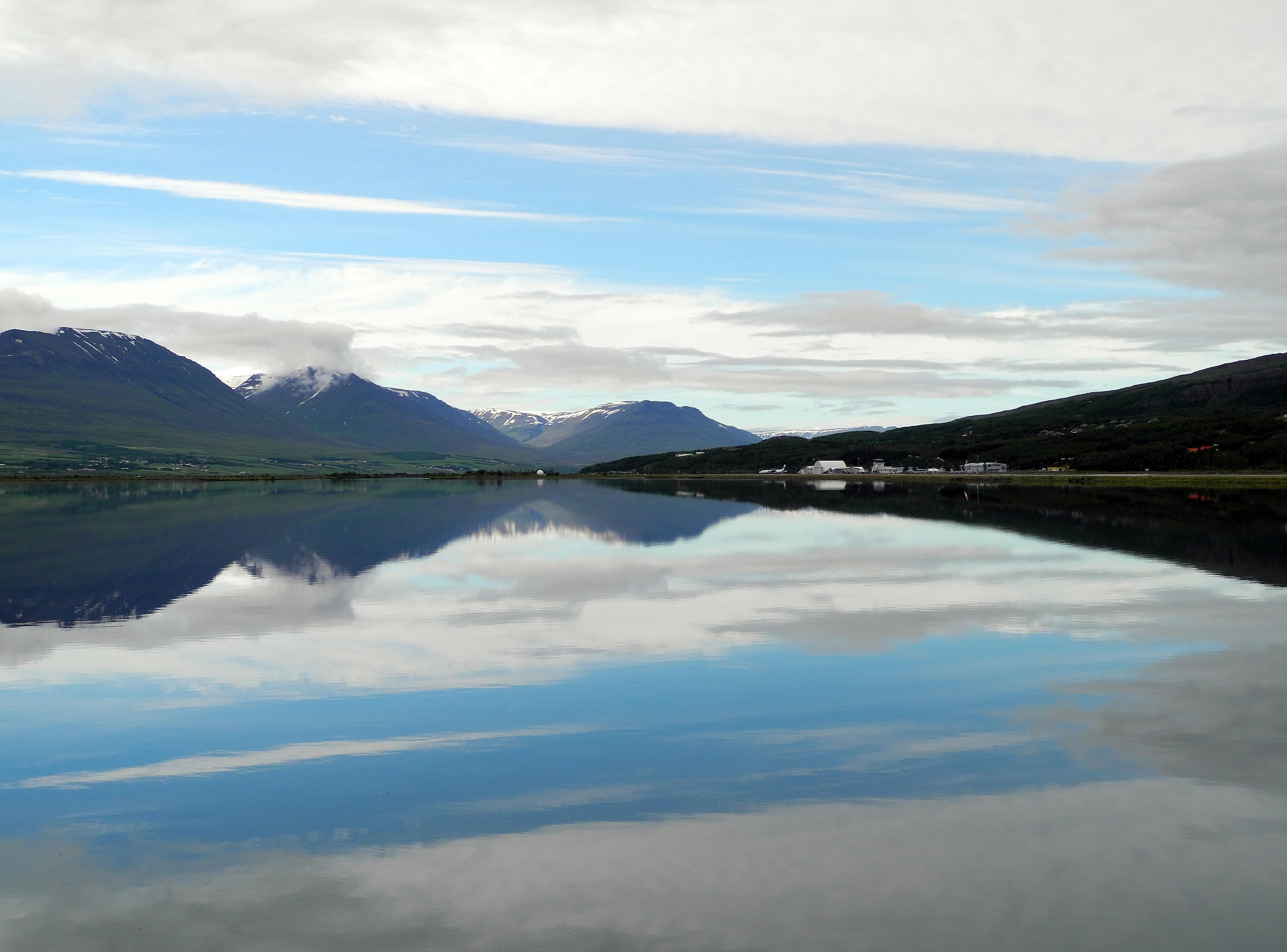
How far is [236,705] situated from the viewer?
1612 centimetres

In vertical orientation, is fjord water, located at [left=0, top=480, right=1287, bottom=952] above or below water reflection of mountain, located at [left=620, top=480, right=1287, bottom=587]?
below

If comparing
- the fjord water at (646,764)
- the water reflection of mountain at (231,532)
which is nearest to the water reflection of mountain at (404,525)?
the water reflection of mountain at (231,532)

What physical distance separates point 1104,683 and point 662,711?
27.0 ft

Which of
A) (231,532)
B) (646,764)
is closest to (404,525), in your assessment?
(231,532)

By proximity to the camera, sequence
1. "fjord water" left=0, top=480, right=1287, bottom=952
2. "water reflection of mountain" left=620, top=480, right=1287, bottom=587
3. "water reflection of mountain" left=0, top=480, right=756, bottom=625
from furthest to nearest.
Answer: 1. "water reflection of mountain" left=620, top=480, right=1287, bottom=587
2. "water reflection of mountain" left=0, top=480, right=756, bottom=625
3. "fjord water" left=0, top=480, right=1287, bottom=952

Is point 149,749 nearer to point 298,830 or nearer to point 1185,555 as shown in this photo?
point 298,830

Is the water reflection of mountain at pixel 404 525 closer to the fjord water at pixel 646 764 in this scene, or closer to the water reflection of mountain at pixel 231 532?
the water reflection of mountain at pixel 231 532

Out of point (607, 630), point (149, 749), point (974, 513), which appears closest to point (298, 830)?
point (149, 749)

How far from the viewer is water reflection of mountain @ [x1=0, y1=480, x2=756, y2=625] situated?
30281 millimetres

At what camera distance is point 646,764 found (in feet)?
42.3

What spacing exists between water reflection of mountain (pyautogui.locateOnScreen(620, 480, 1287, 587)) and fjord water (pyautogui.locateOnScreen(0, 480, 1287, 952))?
704 cm

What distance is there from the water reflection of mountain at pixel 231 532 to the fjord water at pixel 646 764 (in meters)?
0.89

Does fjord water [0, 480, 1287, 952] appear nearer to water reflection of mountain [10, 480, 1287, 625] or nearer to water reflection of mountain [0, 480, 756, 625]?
water reflection of mountain [0, 480, 756, 625]

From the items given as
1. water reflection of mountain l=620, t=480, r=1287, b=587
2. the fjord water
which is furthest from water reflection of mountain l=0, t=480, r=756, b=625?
water reflection of mountain l=620, t=480, r=1287, b=587
